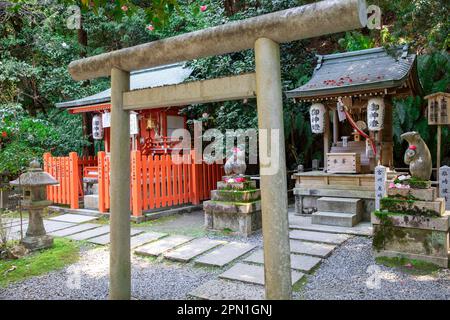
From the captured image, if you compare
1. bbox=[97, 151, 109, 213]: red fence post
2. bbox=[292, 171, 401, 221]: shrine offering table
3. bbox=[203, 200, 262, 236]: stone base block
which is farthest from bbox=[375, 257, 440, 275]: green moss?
bbox=[97, 151, 109, 213]: red fence post

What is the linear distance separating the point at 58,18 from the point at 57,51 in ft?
4.26

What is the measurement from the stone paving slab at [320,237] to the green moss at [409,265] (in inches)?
42.3

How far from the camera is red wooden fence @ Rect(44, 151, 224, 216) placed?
27.8 ft

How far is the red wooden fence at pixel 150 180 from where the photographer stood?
8477 mm

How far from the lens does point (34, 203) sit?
631cm

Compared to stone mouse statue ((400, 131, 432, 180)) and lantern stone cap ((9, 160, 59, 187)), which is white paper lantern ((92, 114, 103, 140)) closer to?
lantern stone cap ((9, 160, 59, 187))

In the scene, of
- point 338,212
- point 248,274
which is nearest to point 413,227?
point 248,274

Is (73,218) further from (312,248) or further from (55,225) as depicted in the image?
(312,248)

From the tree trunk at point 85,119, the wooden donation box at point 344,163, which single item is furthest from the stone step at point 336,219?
the tree trunk at point 85,119

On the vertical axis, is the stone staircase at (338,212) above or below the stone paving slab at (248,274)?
above

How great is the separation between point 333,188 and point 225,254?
12.7 feet

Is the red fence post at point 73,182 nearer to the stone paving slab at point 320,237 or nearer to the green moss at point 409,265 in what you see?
the stone paving slab at point 320,237

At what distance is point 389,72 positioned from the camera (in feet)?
26.8

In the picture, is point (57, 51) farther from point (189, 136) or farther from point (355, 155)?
point (355, 155)
